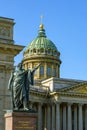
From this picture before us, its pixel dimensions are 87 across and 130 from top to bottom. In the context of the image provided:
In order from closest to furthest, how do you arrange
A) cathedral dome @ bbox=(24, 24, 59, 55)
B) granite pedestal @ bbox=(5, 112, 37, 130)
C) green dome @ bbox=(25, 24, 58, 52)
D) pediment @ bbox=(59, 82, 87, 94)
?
granite pedestal @ bbox=(5, 112, 37, 130) < pediment @ bbox=(59, 82, 87, 94) < cathedral dome @ bbox=(24, 24, 59, 55) < green dome @ bbox=(25, 24, 58, 52)

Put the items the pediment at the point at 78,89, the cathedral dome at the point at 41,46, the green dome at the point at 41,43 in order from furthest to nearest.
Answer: the green dome at the point at 41,43
the cathedral dome at the point at 41,46
the pediment at the point at 78,89

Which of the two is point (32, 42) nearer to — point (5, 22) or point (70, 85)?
point (70, 85)

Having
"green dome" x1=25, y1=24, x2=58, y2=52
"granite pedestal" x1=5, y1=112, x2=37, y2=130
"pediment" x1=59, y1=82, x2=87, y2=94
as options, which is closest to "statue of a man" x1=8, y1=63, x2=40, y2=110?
"granite pedestal" x1=5, y1=112, x2=37, y2=130

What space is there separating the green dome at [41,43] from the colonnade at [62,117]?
24.1 metres

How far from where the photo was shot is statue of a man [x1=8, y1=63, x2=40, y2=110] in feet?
73.2

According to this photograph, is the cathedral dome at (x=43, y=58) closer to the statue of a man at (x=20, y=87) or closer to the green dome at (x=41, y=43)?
the green dome at (x=41, y=43)

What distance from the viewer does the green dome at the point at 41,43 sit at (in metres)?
94.4

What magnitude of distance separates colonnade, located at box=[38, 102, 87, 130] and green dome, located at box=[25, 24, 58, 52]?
24.1 meters

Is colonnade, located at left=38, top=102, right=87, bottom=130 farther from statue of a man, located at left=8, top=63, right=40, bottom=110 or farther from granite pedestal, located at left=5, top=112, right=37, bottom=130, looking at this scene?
granite pedestal, located at left=5, top=112, right=37, bottom=130

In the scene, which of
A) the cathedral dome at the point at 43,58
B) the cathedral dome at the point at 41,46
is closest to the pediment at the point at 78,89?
the cathedral dome at the point at 43,58

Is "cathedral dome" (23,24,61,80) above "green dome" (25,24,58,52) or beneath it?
beneath

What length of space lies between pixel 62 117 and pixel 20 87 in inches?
1933

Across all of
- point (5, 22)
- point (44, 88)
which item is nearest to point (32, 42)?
point (44, 88)

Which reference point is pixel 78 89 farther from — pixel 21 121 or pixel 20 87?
pixel 21 121
